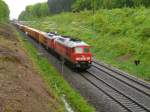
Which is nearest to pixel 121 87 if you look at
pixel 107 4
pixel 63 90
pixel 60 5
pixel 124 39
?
pixel 63 90

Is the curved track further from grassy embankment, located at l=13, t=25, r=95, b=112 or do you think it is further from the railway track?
grassy embankment, located at l=13, t=25, r=95, b=112

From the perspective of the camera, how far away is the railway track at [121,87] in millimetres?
22812

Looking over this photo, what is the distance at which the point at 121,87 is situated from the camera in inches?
1097

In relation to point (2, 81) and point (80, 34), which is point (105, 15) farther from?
point (2, 81)

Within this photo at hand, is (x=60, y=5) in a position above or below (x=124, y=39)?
above

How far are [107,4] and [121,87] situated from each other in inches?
3228

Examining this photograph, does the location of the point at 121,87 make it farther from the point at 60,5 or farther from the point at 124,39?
the point at 60,5

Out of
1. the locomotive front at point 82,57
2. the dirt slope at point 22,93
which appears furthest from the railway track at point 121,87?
the dirt slope at point 22,93

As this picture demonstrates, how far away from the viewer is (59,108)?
2066cm

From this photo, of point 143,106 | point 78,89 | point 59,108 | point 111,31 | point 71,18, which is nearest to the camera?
point 59,108

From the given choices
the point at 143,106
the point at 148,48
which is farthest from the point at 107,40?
the point at 143,106

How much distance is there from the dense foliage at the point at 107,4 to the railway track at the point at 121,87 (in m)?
52.6

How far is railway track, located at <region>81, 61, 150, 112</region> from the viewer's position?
74.8 ft

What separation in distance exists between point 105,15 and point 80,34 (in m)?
10.4
